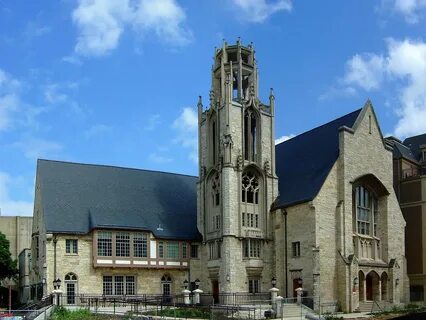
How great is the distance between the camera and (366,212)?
1917 inches

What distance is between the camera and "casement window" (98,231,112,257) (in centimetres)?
4669

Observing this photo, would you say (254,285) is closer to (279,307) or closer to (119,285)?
(279,307)

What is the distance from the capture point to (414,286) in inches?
2163

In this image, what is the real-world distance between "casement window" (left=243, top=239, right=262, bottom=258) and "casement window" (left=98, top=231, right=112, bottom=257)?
33.6 feet

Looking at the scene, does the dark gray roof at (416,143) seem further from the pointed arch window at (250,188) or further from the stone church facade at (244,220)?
the pointed arch window at (250,188)

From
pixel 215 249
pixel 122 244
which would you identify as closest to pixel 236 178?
pixel 215 249

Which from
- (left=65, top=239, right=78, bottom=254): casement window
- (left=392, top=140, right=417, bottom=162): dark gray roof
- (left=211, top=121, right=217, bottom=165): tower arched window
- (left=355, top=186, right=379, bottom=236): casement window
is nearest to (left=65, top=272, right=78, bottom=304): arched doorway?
(left=65, top=239, right=78, bottom=254): casement window

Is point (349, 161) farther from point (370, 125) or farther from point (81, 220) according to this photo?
point (81, 220)

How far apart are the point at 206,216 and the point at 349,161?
12178 mm

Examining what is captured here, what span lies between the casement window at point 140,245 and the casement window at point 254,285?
8501 mm

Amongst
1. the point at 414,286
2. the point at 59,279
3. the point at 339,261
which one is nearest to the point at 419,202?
the point at 414,286

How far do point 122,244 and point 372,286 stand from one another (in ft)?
63.6

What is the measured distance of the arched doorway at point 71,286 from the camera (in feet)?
148

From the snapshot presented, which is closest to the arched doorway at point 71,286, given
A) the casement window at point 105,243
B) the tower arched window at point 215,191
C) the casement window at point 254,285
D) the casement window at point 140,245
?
the casement window at point 105,243
